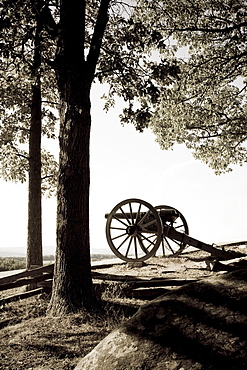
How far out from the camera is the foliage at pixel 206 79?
14.5 metres

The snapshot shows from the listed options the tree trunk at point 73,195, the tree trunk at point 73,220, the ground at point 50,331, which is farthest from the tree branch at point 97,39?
the ground at point 50,331

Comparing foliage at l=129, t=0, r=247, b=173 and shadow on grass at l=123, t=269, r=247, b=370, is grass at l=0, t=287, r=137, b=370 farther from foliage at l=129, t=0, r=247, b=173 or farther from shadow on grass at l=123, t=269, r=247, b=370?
foliage at l=129, t=0, r=247, b=173

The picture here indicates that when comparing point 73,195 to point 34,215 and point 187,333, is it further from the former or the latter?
point 187,333

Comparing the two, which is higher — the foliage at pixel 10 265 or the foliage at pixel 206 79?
the foliage at pixel 206 79

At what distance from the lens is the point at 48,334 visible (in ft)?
18.6

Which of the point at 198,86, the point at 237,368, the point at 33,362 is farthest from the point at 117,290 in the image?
the point at 198,86

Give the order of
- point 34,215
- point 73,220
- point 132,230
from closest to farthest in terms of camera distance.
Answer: point 73,220, point 132,230, point 34,215

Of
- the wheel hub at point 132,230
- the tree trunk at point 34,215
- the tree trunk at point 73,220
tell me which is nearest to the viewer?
the tree trunk at point 73,220

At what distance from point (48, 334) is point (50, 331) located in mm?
149

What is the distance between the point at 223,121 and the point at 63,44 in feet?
36.0

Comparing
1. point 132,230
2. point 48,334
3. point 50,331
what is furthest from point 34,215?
point 48,334

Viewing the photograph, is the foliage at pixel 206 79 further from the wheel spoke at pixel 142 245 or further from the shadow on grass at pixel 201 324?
the shadow on grass at pixel 201 324

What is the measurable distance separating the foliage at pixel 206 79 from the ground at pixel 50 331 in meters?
9.20

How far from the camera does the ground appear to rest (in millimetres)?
4707
